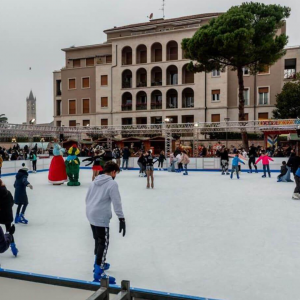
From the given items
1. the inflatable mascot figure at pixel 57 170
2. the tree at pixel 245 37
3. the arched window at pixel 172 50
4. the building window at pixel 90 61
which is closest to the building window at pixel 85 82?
the building window at pixel 90 61

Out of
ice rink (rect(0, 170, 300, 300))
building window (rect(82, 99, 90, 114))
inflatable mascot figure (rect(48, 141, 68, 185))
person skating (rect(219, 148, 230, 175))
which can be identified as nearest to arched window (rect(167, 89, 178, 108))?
building window (rect(82, 99, 90, 114))

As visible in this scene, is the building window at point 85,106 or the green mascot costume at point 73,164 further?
the building window at point 85,106

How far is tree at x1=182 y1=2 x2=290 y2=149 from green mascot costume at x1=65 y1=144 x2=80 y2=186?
50.8 ft

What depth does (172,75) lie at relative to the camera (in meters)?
40.4

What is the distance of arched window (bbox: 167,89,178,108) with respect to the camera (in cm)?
3981

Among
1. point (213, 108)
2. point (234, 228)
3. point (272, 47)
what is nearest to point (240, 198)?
point (234, 228)

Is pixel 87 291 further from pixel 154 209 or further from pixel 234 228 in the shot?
pixel 154 209

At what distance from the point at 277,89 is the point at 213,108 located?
671 centimetres

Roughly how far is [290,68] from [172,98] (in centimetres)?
1312

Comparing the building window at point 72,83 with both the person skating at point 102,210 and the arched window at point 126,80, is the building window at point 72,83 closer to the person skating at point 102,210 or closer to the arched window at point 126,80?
the arched window at point 126,80

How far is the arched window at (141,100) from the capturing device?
40.2 metres

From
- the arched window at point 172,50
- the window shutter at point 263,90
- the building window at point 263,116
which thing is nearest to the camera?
the building window at point 263,116

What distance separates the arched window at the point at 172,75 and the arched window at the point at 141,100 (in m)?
3.38

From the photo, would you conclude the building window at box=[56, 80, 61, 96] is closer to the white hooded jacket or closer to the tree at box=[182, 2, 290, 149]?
the tree at box=[182, 2, 290, 149]
